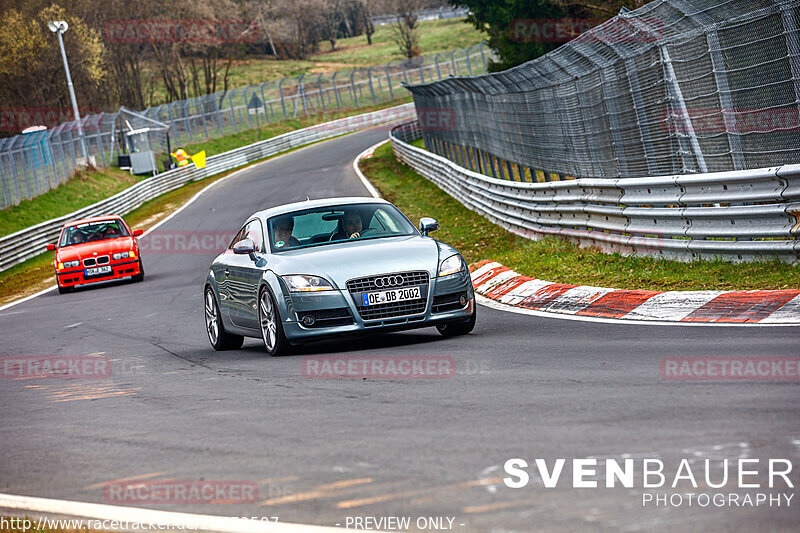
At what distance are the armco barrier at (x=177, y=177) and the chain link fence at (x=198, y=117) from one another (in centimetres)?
Answer: 263

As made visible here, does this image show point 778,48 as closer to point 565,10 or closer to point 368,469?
point 368,469

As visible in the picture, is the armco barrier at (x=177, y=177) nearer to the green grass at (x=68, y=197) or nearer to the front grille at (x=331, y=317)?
the green grass at (x=68, y=197)

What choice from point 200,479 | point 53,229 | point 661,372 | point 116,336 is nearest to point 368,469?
point 200,479

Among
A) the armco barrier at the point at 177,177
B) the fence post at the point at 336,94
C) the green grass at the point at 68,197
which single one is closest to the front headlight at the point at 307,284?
the armco barrier at the point at 177,177

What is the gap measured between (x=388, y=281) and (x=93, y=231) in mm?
16989

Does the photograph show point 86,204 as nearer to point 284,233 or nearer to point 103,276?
point 103,276

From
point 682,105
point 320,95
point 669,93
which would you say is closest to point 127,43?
point 320,95

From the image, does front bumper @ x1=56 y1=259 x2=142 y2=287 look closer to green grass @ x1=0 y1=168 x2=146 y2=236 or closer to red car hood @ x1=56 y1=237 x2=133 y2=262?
red car hood @ x1=56 y1=237 x2=133 y2=262

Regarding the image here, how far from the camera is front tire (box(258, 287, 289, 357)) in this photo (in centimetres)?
991

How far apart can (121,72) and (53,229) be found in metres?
43.5

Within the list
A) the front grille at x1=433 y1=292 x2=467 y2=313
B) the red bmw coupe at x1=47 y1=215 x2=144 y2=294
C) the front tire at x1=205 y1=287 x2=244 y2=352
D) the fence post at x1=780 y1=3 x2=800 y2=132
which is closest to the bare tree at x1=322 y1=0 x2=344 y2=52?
the red bmw coupe at x1=47 y1=215 x2=144 y2=294

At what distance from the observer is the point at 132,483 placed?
18.2 feet

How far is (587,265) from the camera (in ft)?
46.3

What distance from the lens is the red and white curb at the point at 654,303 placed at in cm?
905
